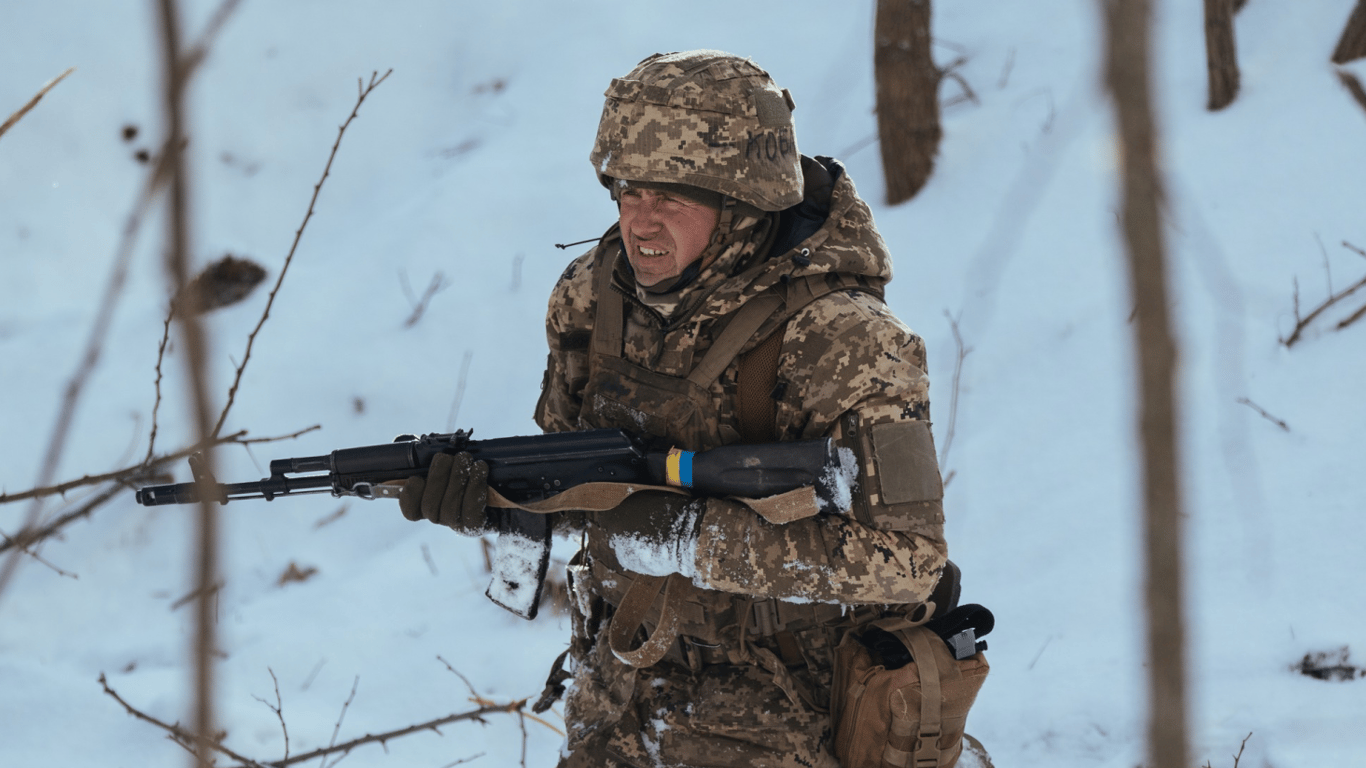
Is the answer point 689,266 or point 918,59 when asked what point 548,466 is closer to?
point 689,266

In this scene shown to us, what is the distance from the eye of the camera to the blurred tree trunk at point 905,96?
6.14 meters

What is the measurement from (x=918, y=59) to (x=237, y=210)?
496 cm

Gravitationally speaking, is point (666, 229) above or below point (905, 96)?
below

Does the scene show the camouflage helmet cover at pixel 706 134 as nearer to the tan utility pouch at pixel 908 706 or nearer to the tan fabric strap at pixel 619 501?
the tan fabric strap at pixel 619 501

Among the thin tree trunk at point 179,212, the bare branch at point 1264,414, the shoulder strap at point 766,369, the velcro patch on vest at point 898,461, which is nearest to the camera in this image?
the thin tree trunk at point 179,212

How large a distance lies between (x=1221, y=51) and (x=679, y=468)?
15.8ft

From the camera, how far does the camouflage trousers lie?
2.21 m

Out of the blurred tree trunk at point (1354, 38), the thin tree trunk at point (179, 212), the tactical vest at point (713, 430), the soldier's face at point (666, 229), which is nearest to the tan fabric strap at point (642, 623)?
the tactical vest at point (713, 430)

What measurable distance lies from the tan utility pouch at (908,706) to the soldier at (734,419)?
0.28 feet

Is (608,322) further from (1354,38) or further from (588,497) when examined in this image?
(1354,38)

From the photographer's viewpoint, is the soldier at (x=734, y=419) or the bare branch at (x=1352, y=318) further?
the bare branch at (x=1352, y=318)

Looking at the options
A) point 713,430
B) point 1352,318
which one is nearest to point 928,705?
point 713,430

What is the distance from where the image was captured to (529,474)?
2.34 meters

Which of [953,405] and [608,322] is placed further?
[953,405]
